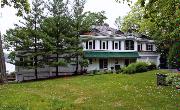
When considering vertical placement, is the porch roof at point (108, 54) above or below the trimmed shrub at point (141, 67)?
above

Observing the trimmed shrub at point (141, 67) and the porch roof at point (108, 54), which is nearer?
the trimmed shrub at point (141, 67)

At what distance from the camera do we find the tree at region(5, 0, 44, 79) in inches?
1799

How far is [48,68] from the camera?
2066 inches

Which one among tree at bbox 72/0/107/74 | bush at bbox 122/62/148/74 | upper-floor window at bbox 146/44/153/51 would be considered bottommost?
bush at bbox 122/62/148/74

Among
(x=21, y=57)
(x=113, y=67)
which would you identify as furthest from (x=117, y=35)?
(x=21, y=57)

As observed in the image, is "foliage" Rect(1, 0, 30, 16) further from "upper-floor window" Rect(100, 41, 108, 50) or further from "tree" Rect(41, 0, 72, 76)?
"upper-floor window" Rect(100, 41, 108, 50)

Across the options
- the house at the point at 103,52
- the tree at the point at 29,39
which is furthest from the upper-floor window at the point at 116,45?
the tree at the point at 29,39

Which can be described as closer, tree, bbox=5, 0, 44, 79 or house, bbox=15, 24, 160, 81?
tree, bbox=5, 0, 44, 79

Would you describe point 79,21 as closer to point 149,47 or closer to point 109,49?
point 109,49

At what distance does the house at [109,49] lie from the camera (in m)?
54.9

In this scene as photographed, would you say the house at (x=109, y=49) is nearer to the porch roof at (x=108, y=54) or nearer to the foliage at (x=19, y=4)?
the porch roof at (x=108, y=54)

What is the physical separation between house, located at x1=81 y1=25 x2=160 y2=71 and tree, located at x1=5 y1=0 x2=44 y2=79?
8905mm

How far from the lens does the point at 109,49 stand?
57219 mm

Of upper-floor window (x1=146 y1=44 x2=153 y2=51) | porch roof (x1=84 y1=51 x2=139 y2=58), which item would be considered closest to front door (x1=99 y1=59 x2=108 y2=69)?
porch roof (x1=84 y1=51 x2=139 y2=58)
